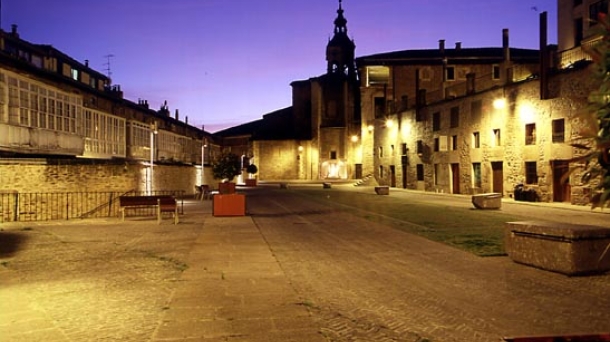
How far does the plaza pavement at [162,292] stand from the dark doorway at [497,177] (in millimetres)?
23273

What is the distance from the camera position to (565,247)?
8.47m

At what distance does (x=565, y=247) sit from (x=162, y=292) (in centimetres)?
668

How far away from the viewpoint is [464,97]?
36.3m

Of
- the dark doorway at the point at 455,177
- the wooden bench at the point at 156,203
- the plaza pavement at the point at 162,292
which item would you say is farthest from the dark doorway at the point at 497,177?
the plaza pavement at the point at 162,292

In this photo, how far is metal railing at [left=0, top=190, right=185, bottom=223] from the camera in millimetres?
17547

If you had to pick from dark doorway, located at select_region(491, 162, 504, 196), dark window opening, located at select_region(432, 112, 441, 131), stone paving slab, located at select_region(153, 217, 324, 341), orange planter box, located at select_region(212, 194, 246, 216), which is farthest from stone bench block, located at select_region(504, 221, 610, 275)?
dark window opening, located at select_region(432, 112, 441, 131)

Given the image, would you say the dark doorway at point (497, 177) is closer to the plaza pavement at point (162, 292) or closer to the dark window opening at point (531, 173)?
the dark window opening at point (531, 173)

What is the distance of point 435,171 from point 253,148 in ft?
115

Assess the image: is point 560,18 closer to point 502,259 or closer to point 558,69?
point 558,69

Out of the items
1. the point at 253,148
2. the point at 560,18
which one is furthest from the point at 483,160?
the point at 253,148

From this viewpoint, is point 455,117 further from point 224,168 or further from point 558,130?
point 224,168

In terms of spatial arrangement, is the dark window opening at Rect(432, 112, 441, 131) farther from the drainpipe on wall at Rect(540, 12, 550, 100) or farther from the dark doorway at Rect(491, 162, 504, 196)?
the drainpipe on wall at Rect(540, 12, 550, 100)

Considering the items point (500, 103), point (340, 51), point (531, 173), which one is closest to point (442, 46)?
point (340, 51)

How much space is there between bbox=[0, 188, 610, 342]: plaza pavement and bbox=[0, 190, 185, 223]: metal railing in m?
4.53
